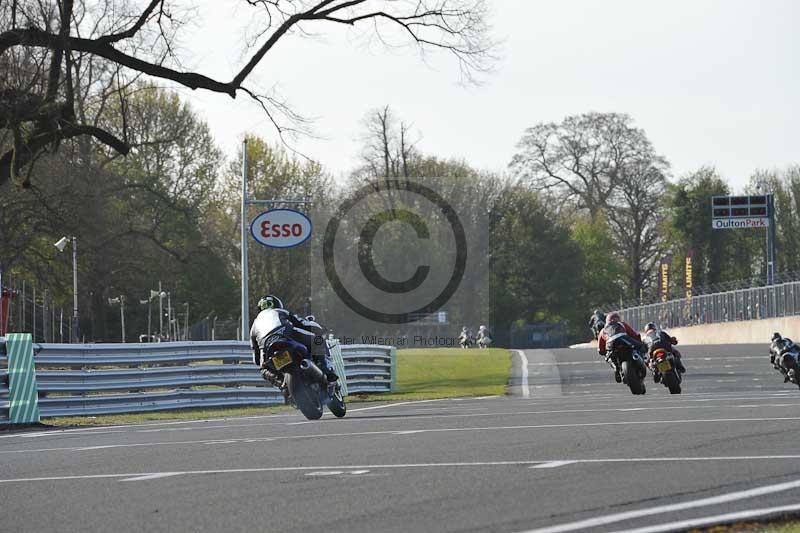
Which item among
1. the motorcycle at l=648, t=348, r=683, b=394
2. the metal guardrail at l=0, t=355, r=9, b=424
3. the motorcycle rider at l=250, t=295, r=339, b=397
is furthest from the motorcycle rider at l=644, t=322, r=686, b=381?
the metal guardrail at l=0, t=355, r=9, b=424

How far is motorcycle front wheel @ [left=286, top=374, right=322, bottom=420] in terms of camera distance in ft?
53.4

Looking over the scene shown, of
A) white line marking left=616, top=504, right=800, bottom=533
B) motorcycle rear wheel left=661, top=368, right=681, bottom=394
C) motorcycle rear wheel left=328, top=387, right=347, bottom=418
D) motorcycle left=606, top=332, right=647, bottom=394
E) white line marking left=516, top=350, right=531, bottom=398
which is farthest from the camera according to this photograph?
white line marking left=516, top=350, right=531, bottom=398

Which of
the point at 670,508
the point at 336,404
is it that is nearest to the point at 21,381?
the point at 336,404

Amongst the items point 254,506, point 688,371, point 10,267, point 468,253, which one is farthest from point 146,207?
point 254,506

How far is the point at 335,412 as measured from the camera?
57.2ft

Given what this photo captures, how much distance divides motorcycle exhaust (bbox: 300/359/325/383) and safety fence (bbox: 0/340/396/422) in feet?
16.7

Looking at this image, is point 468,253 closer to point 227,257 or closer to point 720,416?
point 227,257

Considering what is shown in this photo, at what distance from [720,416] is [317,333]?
488 centimetres

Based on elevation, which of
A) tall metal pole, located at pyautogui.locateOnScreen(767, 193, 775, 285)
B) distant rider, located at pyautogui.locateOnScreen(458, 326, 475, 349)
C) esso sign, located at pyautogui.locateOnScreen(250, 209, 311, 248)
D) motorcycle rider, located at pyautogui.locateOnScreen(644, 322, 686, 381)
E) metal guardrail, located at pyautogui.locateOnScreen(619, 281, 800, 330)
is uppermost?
tall metal pole, located at pyautogui.locateOnScreen(767, 193, 775, 285)

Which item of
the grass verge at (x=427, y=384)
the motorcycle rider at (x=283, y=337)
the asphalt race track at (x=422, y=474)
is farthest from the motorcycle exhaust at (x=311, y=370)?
the grass verge at (x=427, y=384)

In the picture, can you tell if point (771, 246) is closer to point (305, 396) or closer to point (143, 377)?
point (143, 377)

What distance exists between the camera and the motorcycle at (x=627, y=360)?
70.8 ft

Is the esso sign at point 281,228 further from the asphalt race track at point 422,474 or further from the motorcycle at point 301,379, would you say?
the asphalt race track at point 422,474

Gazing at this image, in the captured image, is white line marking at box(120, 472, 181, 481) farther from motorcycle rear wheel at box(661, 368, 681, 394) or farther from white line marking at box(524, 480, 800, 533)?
motorcycle rear wheel at box(661, 368, 681, 394)
